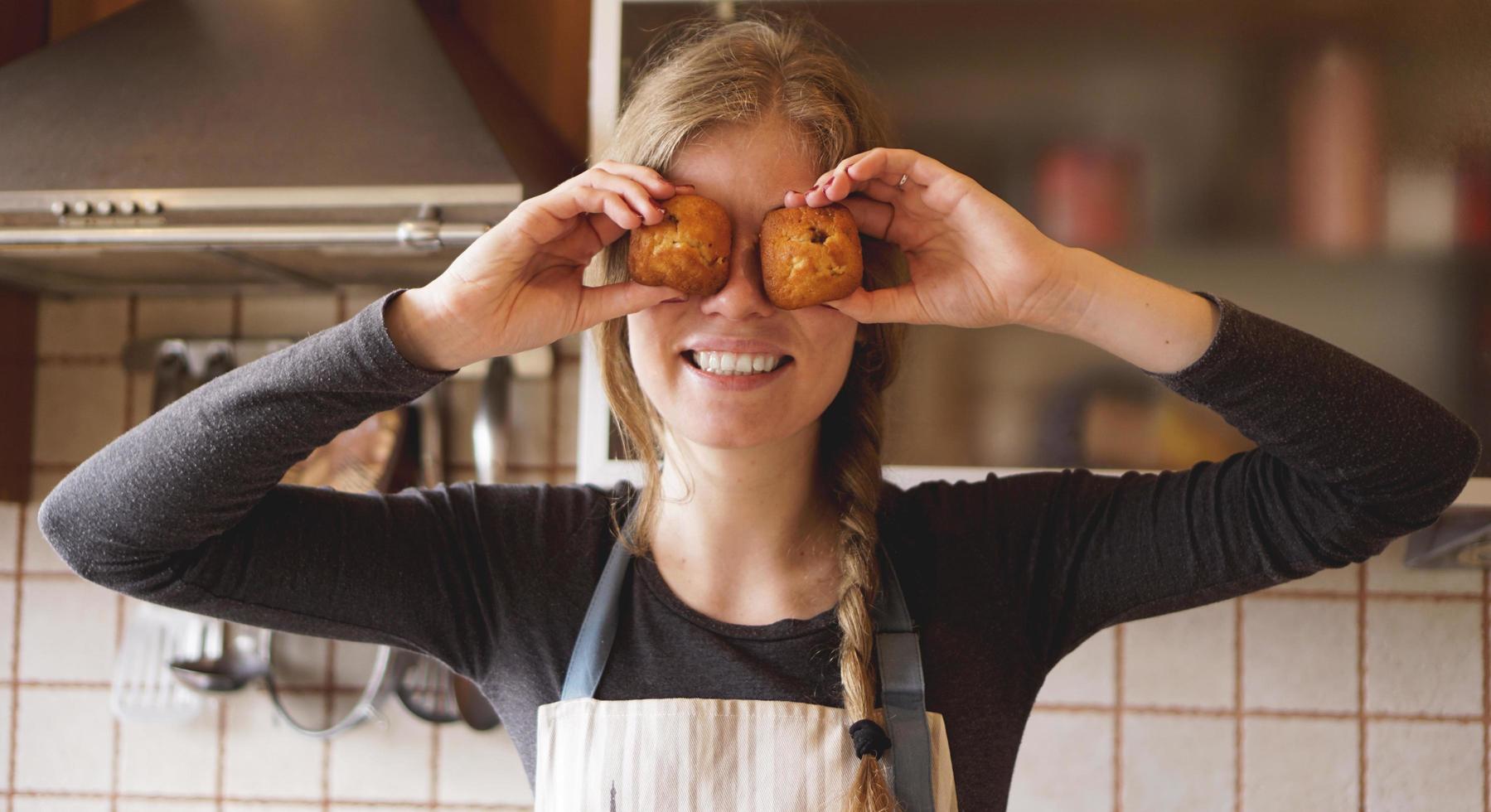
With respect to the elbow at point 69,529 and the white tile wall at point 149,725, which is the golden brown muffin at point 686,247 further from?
the white tile wall at point 149,725

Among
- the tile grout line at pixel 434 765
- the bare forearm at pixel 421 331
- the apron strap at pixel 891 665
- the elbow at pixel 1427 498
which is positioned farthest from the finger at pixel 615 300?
the tile grout line at pixel 434 765

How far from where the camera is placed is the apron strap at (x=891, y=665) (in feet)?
3.19

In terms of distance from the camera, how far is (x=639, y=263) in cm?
93

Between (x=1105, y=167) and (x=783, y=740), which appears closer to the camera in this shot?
(x=783, y=740)

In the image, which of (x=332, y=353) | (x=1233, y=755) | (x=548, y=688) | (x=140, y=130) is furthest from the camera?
(x=1233, y=755)

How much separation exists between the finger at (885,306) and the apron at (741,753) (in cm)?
32

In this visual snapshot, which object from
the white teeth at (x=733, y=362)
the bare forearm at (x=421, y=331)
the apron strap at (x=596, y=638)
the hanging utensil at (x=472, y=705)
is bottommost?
the hanging utensil at (x=472, y=705)

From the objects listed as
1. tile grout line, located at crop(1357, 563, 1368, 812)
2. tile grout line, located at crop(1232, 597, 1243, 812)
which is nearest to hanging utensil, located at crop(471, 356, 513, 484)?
tile grout line, located at crop(1232, 597, 1243, 812)

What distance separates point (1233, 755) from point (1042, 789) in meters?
0.30

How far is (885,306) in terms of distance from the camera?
38.6 inches

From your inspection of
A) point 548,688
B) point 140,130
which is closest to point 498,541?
point 548,688

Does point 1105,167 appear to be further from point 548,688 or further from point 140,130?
point 140,130

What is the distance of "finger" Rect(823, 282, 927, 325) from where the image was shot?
3.15 feet

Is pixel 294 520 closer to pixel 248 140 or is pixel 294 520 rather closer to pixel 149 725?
pixel 248 140
